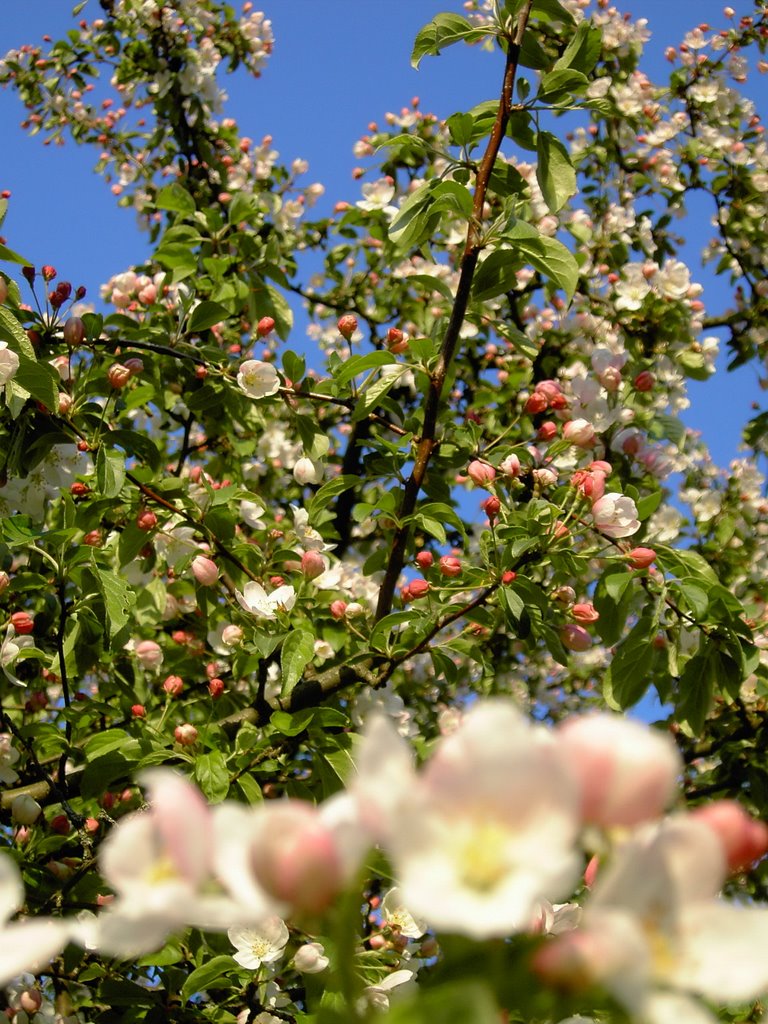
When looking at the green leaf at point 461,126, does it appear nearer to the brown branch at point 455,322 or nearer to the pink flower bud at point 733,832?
the brown branch at point 455,322

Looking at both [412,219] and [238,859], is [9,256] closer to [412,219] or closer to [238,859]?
[412,219]

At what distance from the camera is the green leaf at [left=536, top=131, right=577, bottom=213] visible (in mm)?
1763

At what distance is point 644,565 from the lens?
166 cm

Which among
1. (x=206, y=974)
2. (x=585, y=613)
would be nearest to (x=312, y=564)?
(x=585, y=613)

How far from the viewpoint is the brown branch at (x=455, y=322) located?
1704 mm

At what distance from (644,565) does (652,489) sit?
1079mm

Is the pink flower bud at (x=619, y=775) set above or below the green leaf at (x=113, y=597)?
below

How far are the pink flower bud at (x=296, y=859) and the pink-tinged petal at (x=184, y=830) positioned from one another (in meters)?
0.02

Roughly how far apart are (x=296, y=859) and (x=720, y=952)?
201 millimetres

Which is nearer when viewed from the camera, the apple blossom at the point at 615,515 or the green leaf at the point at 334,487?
the apple blossom at the point at 615,515

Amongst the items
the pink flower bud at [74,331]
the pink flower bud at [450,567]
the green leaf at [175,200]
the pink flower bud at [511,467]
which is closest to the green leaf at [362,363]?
the pink flower bud at [511,467]

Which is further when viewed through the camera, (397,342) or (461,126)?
(397,342)

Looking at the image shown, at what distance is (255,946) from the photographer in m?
1.54

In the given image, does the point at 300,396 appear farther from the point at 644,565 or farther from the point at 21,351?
the point at 644,565
